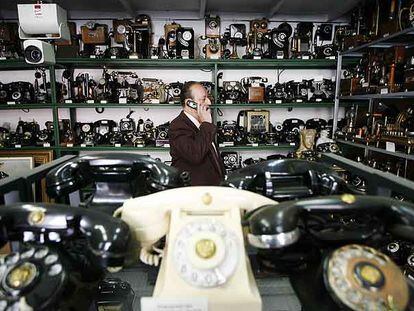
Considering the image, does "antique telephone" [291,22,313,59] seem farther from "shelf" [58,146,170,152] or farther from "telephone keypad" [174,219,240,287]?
"telephone keypad" [174,219,240,287]

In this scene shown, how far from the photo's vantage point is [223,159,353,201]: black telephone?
0.74 m

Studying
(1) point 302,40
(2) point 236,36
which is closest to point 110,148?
(2) point 236,36

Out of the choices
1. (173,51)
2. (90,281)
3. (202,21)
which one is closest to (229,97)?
(173,51)

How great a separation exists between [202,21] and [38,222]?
10.3 feet

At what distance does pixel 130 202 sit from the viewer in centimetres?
58

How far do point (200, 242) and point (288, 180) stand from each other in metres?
0.35

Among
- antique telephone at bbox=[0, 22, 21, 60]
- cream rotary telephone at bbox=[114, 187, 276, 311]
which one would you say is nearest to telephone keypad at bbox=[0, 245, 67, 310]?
cream rotary telephone at bbox=[114, 187, 276, 311]

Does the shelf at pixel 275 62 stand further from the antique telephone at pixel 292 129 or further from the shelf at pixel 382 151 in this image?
the shelf at pixel 382 151

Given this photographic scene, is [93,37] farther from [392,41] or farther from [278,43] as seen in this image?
[392,41]

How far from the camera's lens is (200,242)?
500 mm

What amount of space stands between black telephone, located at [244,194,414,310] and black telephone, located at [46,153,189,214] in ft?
0.88

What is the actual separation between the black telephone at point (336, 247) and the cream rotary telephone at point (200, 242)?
0.12 ft

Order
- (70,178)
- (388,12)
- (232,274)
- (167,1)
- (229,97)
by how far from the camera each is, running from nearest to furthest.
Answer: (232,274) < (70,178) < (388,12) < (167,1) < (229,97)

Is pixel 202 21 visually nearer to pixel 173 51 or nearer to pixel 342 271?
pixel 173 51
